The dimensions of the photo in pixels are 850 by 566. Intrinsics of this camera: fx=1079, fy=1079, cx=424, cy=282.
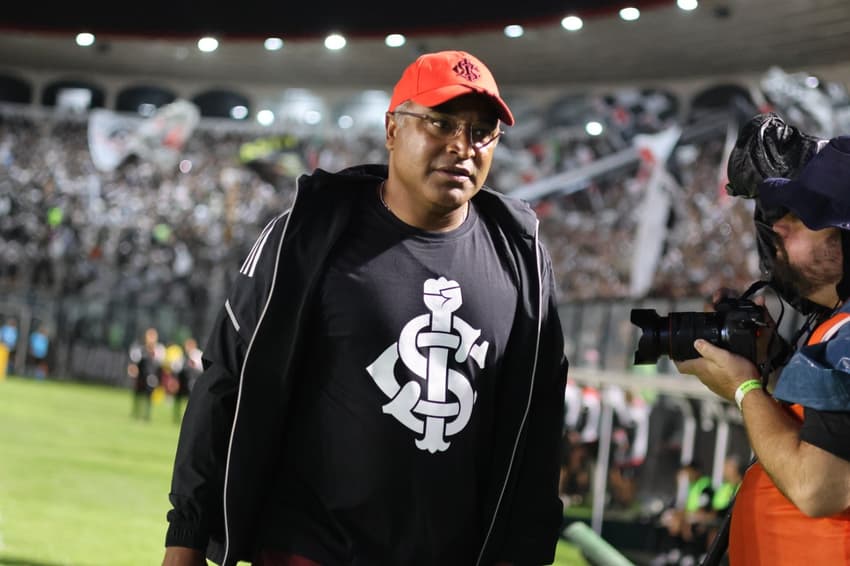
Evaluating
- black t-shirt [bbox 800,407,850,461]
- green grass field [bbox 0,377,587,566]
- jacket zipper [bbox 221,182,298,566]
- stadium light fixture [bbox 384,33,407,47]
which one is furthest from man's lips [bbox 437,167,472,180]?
stadium light fixture [bbox 384,33,407,47]

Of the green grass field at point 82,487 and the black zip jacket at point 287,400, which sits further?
the green grass field at point 82,487

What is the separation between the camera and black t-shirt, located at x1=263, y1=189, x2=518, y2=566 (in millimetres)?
2354

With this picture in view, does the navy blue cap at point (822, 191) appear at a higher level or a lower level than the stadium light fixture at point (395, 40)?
lower

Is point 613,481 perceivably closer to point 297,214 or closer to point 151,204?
point 297,214

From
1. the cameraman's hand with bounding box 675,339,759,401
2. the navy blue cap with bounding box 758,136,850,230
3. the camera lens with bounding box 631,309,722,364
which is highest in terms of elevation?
the navy blue cap with bounding box 758,136,850,230

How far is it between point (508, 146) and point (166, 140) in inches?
458

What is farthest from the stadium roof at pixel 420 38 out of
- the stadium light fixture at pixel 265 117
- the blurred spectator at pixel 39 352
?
the blurred spectator at pixel 39 352

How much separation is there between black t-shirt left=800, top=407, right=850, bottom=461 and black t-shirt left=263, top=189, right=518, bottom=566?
2.40ft

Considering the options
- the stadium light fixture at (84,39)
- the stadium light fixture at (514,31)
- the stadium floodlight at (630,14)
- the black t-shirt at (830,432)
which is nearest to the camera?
the black t-shirt at (830,432)

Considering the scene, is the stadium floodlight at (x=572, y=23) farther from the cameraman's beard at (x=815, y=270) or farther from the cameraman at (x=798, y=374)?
the cameraman's beard at (x=815, y=270)

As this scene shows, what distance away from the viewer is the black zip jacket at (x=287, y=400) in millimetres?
2375

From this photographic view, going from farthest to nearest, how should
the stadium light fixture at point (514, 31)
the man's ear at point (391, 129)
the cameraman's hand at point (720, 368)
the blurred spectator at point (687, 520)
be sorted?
1. the stadium light fixture at point (514, 31)
2. the blurred spectator at point (687, 520)
3. the man's ear at point (391, 129)
4. the cameraman's hand at point (720, 368)

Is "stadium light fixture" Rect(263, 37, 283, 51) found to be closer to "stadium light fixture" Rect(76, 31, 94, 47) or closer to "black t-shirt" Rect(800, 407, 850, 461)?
"stadium light fixture" Rect(76, 31, 94, 47)

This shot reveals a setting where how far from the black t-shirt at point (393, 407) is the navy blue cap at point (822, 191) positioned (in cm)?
67
